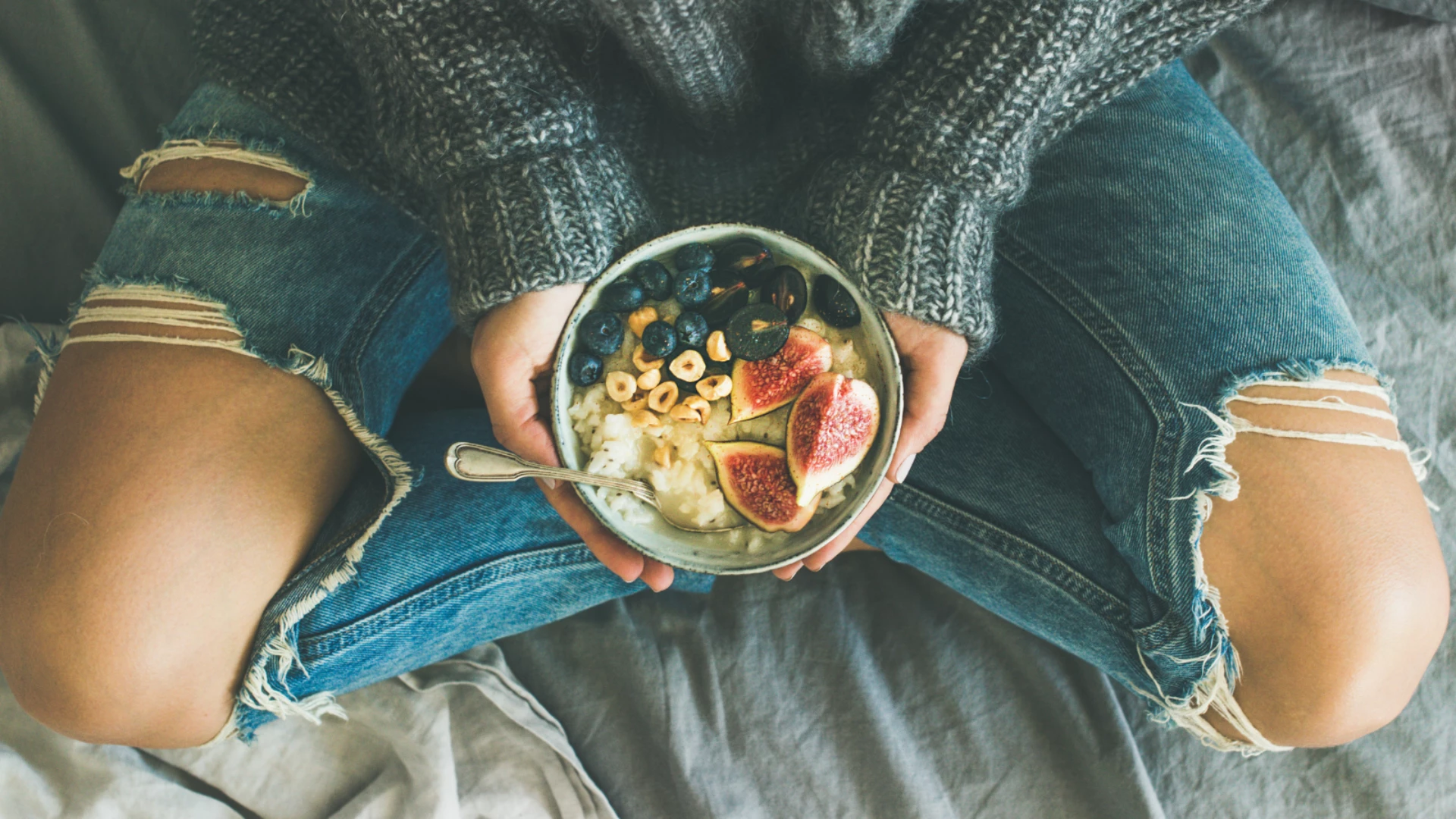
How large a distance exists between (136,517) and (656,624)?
74 cm

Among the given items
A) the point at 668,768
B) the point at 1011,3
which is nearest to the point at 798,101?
the point at 1011,3

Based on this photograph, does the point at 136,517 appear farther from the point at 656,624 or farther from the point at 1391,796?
the point at 1391,796

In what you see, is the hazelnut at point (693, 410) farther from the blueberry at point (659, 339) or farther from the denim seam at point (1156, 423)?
the denim seam at point (1156, 423)

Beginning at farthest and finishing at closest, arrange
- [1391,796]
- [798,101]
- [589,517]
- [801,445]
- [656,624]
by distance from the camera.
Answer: [656,624]
[1391,796]
[798,101]
[589,517]
[801,445]

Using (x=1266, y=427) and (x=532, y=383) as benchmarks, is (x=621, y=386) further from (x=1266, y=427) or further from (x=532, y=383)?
(x=1266, y=427)

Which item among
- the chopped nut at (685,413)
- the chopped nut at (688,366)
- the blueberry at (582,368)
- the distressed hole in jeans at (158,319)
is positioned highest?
the distressed hole in jeans at (158,319)

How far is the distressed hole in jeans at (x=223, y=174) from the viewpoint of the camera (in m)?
1.14

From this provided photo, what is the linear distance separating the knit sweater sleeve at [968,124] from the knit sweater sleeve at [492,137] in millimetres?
306

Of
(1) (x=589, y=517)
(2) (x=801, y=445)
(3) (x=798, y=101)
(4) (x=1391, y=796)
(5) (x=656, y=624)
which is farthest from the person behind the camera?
(5) (x=656, y=624)

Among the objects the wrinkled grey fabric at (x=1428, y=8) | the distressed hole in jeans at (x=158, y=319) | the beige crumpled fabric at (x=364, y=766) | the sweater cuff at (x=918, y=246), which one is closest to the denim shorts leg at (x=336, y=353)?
the distressed hole in jeans at (x=158, y=319)

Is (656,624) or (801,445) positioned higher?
(801,445)

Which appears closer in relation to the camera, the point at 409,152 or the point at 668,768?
the point at 409,152

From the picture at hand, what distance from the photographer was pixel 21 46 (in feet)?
4.52

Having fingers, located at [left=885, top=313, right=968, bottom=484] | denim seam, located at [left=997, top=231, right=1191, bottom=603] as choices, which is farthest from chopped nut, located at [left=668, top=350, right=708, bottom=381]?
denim seam, located at [left=997, top=231, right=1191, bottom=603]
